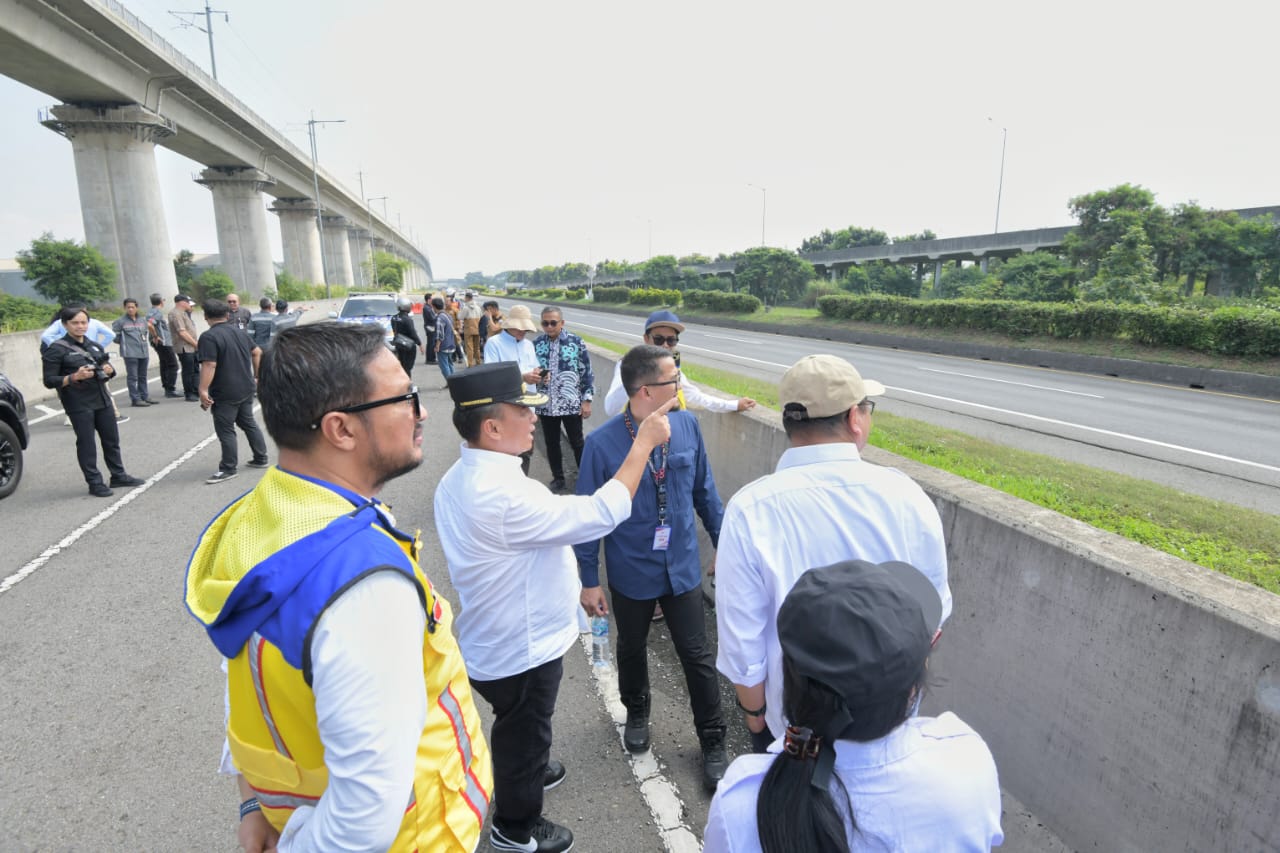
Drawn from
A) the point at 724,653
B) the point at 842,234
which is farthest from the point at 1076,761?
the point at 842,234

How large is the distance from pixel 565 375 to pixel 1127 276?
26.4 m

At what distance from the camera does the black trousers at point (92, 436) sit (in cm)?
A: 712

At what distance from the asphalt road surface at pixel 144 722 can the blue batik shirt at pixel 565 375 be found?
189 cm

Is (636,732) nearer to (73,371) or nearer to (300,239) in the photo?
(73,371)

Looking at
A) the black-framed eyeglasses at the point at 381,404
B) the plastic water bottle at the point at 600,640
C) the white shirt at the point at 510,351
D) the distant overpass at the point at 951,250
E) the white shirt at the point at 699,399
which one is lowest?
the plastic water bottle at the point at 600,640

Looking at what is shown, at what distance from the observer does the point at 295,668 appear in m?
1.17

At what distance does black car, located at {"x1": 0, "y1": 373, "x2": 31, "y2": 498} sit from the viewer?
7.08m

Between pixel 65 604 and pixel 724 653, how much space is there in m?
5.12

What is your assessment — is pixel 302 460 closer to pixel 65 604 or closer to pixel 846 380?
pixel 846 380

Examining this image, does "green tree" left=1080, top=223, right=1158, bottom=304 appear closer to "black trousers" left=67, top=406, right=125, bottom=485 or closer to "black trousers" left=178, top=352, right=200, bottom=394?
"black trousers" left=178, top=352, right=200, bottom=394

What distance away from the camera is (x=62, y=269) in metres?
23.0

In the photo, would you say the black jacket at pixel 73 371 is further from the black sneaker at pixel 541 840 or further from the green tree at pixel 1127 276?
the green tree at pixel 1127 276

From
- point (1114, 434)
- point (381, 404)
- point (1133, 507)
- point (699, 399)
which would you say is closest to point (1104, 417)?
point (1114, 434)

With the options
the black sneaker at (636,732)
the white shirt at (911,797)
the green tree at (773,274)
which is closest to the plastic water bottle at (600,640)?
the black sneaker at (636,732)
